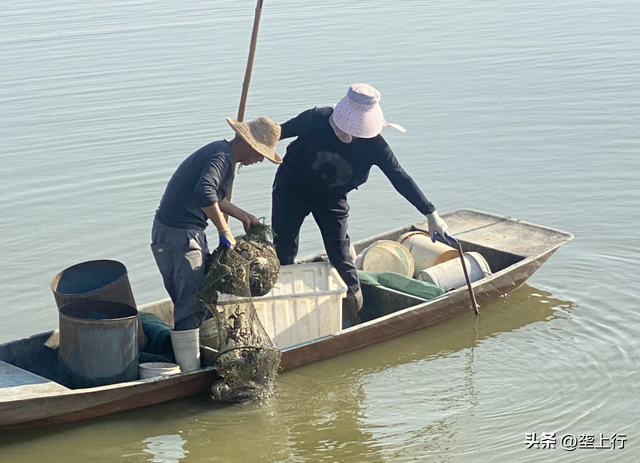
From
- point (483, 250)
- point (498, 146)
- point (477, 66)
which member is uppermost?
point (477, 66)

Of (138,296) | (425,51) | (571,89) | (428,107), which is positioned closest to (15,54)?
(425,51)

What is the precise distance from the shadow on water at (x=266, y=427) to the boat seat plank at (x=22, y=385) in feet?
1.45

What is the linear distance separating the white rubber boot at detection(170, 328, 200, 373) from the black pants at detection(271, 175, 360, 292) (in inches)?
50.2

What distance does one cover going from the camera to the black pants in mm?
7460

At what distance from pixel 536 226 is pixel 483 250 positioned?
0.70 meters

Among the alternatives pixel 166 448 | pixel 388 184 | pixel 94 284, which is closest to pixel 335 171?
pixel 94 284

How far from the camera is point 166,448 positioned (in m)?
6.32

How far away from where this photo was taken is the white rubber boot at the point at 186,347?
654cm

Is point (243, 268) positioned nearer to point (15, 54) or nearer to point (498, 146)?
point (498, 146)

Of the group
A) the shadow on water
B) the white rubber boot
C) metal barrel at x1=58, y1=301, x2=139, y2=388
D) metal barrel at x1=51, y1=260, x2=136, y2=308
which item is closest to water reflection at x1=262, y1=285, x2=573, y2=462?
the shadow on water

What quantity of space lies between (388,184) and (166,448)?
6.47 m

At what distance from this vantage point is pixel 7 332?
330 inches

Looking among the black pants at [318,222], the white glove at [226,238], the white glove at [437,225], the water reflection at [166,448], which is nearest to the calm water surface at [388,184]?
the water reflection at [166,448]

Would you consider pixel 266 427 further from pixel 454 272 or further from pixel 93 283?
pixel 454 272
